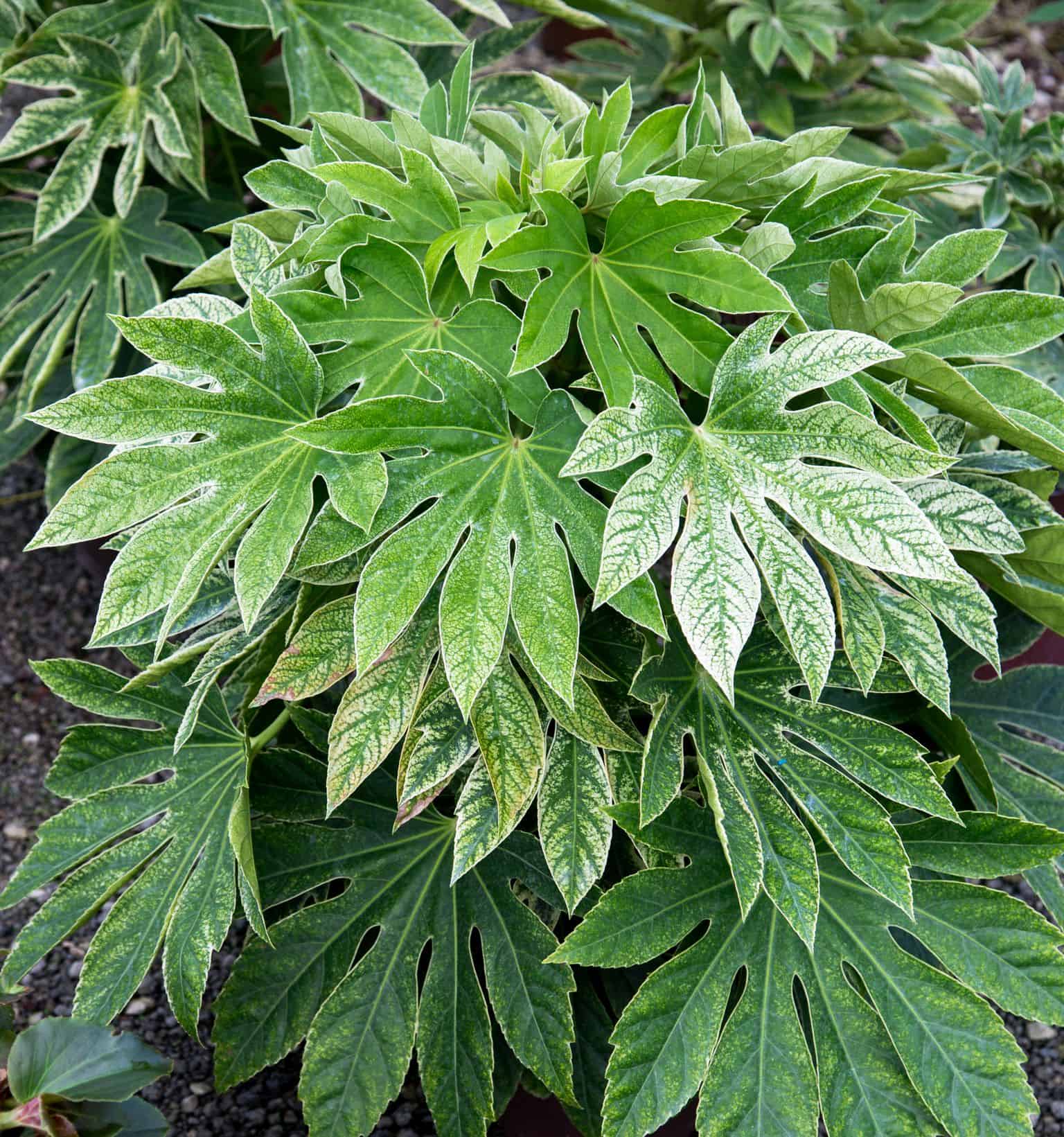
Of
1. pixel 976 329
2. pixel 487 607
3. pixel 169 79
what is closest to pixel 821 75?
pixel 169 79

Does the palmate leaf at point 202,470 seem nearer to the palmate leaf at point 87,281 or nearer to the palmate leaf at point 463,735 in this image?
the palmate leaf at point 463,735

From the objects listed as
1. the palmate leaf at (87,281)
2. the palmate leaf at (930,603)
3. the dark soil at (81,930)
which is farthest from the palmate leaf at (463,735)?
the palmate leaf at (87,281)

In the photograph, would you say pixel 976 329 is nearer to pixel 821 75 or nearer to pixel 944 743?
pixel 944 743

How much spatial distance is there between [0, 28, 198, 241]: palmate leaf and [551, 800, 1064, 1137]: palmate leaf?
1271 mm

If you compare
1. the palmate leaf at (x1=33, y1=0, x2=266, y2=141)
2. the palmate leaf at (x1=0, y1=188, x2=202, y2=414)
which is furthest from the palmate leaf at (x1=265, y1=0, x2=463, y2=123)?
the palmate leaf at (x1=0, y1=188, x2=202, y2=414)

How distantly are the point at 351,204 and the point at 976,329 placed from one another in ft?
2.07

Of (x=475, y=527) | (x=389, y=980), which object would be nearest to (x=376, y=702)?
(x=475, y=527)

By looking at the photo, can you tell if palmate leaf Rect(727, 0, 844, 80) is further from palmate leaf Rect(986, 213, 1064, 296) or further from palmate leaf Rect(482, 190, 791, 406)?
palmate leaf Rect(482, 190, 791, 406)

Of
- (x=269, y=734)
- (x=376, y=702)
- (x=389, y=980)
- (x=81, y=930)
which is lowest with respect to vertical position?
(x=81, y=930)

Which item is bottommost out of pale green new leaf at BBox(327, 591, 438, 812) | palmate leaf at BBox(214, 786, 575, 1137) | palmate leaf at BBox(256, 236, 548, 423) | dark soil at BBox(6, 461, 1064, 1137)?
dark soil at BBox(6, 461, 1064, 1137)

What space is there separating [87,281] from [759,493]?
1326 millimetres

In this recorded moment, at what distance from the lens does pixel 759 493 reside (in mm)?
1011

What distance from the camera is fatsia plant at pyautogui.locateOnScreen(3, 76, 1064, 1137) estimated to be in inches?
40.1

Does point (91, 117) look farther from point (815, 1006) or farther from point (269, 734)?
point (815, 1006)
